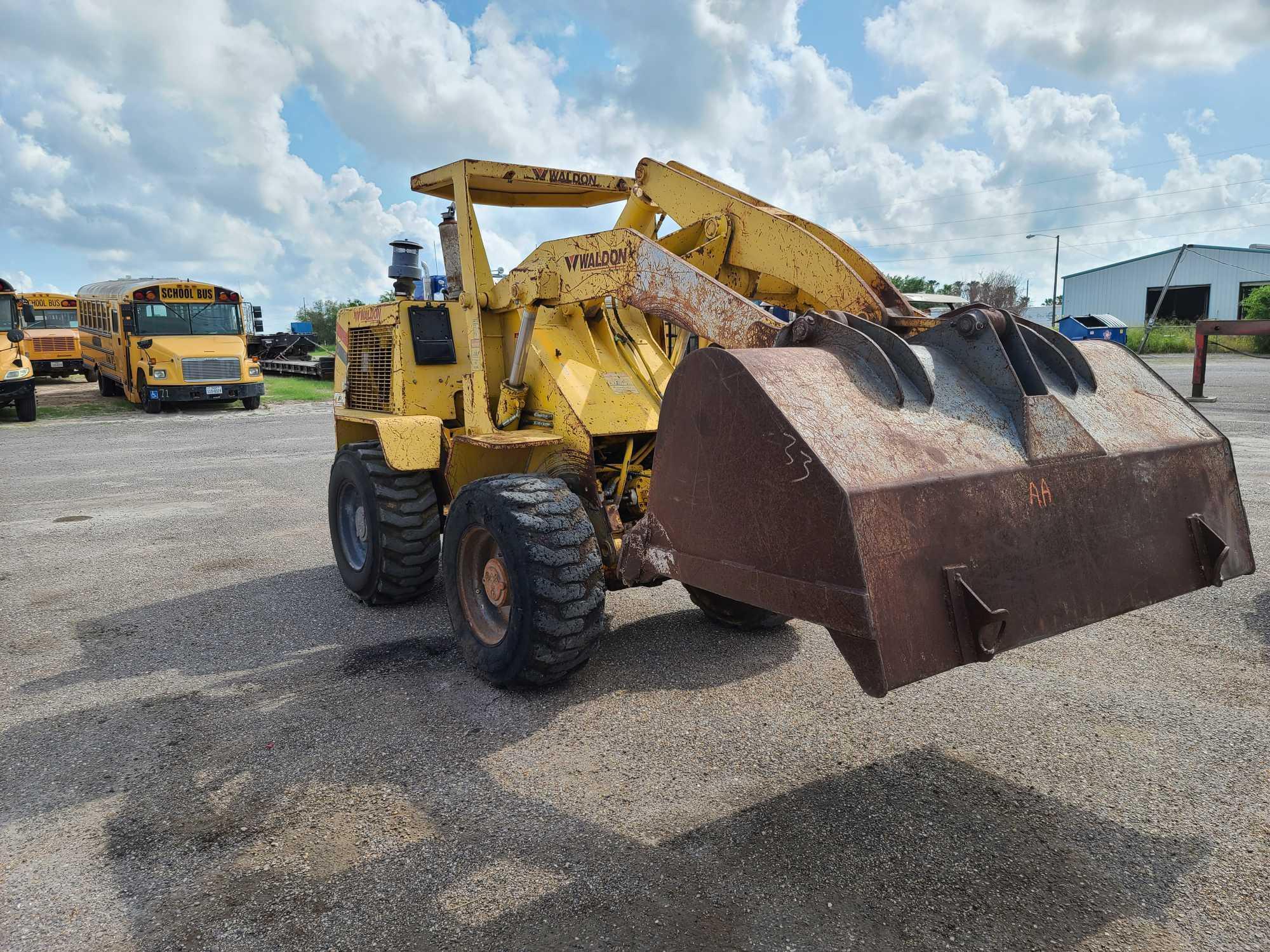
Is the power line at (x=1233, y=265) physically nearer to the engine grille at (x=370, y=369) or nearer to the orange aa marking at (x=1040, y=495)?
the engine grille at (x=370, y=369)

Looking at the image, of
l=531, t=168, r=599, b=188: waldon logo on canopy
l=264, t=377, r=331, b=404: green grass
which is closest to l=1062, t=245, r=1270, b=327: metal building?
l=264, t=377, r=331, b=404: green grass

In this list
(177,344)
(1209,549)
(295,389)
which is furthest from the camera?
(295,389)

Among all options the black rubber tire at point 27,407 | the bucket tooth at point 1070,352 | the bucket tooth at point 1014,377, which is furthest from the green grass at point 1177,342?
the bucket tooth at point 1014,377

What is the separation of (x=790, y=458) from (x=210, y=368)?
2086cm

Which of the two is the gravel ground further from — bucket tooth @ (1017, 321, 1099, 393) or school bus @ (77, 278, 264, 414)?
school bus @ (77, 278, 264, 414)

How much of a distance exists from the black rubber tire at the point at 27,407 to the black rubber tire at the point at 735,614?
18.6m

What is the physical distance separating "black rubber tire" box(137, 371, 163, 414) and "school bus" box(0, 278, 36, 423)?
222 cm

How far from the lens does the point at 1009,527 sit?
9.39ft

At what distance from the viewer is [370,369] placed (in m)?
6.60

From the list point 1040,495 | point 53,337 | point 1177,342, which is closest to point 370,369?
point 1040,495

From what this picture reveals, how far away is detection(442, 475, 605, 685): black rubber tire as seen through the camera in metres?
4.09

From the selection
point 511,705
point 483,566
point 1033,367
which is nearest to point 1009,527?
point 1033,367

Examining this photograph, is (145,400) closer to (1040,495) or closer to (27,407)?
(27,407)

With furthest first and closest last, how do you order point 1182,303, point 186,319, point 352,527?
point 1182,303, point 186,319, point 352,527
